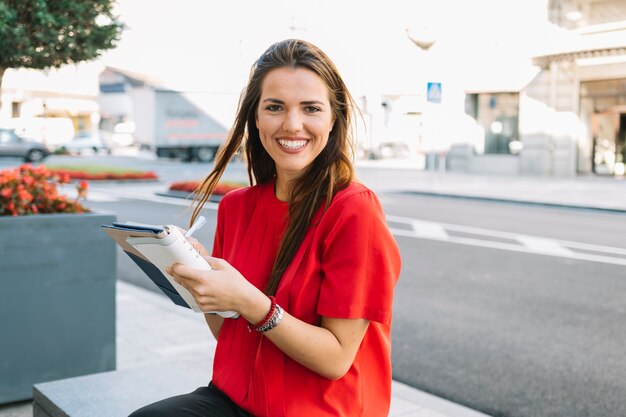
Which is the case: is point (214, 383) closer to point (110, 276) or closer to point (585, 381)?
point (110, 276)

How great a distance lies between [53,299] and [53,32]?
1715mm

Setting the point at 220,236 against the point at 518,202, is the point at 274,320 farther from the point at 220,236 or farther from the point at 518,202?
the point at 518,202

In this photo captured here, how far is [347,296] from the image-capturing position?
1905mm

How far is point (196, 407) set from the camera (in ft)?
6.73

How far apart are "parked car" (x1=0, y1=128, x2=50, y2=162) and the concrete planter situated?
30862mm

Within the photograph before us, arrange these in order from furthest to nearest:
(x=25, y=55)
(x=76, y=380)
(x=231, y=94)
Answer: (x=231, y=94) < (x=25, y=55) < (x=76, y=380)

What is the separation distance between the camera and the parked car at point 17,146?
32656mm

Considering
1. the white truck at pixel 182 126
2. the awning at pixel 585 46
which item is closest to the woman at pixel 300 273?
the awning at pixel 585 46

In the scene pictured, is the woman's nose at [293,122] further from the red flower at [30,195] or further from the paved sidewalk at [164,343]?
the red flower at [30,195]

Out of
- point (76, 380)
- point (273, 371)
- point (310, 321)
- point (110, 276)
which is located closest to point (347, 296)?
point (310, 321)

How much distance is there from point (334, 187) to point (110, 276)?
2416 millimetres

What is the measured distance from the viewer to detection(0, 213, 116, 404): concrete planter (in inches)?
153

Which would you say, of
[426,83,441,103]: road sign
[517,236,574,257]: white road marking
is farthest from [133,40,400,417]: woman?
[426,83,441,103]: road sign

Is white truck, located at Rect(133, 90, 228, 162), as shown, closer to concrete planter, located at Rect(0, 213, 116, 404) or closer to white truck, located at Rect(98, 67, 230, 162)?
white truck, located at Rect(98, 67, 230, 162)
